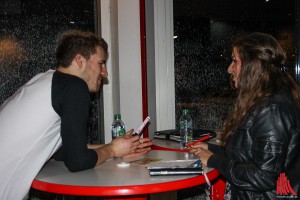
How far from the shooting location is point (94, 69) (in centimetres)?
176

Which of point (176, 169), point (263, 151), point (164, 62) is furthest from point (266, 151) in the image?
point (164, 62)

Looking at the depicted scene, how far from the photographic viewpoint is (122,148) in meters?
1.66

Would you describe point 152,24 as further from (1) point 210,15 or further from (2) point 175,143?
(2) point 175,143

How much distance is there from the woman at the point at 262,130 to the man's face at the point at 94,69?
0.68m

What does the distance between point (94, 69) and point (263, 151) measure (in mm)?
937

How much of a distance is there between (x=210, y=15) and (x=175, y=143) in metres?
1.45

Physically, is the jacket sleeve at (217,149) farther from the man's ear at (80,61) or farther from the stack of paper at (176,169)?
the man's ear at (80,61)

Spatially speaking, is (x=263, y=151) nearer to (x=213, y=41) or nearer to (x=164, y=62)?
(x=164, y=62)

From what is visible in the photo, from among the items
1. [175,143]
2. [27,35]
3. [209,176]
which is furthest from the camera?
[27,35]

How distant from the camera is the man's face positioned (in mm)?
1728

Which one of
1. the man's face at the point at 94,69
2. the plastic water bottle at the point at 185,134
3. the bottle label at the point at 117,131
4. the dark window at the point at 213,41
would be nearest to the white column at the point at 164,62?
the dark window at the point at 213,41

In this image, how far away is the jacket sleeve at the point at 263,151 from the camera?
1351 mm

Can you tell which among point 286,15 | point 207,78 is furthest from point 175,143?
point 286,15

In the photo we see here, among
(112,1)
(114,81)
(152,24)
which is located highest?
(112,1)
